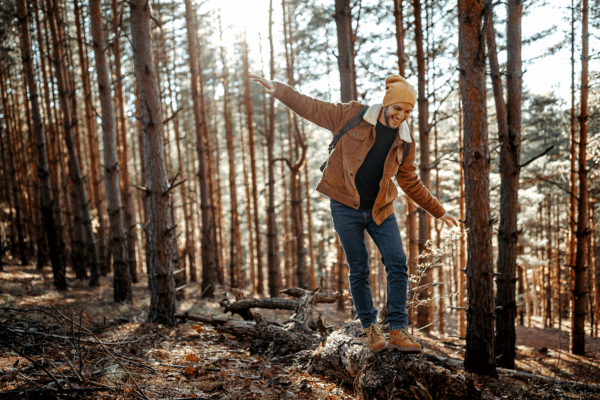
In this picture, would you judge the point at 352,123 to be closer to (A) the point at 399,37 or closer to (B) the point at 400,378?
(B) the point at 400,378

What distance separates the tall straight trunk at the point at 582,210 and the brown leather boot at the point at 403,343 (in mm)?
7983

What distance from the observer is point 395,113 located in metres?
3.12

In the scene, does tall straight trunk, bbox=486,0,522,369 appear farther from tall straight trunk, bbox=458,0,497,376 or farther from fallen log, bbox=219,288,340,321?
fallen log, bbox=219,288,340,321

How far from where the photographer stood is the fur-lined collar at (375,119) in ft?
10.4

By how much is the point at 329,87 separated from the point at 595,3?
7724mm

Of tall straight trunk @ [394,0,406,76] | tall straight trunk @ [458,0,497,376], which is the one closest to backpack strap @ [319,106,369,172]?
tall straight trunk @ [458,0,497,376]

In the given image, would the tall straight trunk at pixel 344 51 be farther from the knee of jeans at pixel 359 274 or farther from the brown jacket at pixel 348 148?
the knee of jeans at pixel 359 274

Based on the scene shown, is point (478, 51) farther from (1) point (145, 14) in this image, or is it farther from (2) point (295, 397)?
(1) point (145, 14)

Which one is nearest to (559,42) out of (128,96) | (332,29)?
(332,29)

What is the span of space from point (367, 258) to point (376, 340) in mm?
710

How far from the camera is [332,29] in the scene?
11.8 meters

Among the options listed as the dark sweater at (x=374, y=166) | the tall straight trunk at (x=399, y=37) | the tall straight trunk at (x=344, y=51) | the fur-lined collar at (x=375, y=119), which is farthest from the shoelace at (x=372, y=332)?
the tall straight trunk at (x=399, y=37)

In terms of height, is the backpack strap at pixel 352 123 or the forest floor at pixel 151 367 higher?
the backpack strap at pixel 352 123

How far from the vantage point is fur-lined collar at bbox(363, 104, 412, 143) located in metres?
3.16
